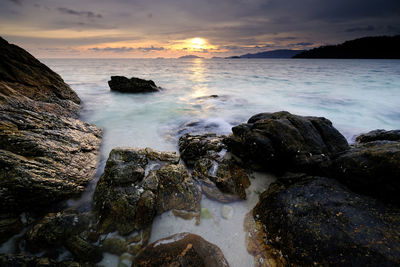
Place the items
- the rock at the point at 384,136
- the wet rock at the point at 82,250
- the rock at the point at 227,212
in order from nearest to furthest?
the wet rock at the point at 82,250
the rock at the point at 227,212
the rock at the point at 384,136

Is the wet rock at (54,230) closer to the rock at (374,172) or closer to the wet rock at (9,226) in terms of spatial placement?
the wet rock at (9,226)

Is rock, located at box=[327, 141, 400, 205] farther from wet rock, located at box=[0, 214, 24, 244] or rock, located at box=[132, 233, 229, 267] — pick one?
wet rock, located at box=[0, 214, 24, 244]

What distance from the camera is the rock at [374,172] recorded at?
9.42 ft

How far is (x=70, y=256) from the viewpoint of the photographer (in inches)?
106

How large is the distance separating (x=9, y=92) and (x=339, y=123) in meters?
12.9

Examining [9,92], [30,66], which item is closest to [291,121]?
[9,92]

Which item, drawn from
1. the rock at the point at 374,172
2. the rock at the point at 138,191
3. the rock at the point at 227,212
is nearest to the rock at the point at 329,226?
the rock at the point at 374,172

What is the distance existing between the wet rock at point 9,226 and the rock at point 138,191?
41.6 inches

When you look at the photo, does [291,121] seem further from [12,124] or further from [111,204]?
[12,124]

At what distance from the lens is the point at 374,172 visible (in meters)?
3.02

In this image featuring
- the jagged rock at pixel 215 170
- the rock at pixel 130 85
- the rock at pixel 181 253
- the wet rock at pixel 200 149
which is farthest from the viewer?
the rock at pixel 130 85

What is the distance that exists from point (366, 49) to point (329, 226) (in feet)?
576

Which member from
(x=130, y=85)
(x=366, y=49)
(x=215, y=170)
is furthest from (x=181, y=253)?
(x=366, y=49)

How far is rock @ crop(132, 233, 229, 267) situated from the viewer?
2527 mm
